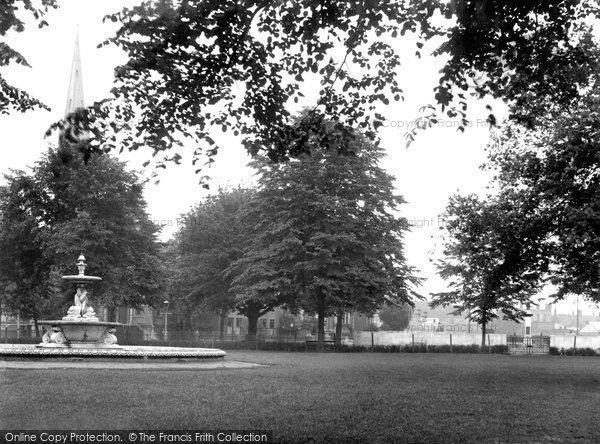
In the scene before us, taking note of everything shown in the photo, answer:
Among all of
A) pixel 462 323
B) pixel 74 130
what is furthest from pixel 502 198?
pixel 462 323

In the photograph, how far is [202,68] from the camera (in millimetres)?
9727

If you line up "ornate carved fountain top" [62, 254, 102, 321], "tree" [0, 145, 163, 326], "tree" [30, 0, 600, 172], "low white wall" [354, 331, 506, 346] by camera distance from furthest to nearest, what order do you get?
"low white wall" [354, 331, 506, 346] < "tree" [0, 145, 163, 326] < "ornate carved fountain top" [62, 254, 102, 321] < "tree" [30, 0, 600, 172]

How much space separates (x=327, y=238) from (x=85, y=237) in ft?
49.8

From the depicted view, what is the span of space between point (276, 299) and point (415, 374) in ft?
86.9

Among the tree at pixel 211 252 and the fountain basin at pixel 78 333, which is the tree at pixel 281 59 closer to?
the fountain basin at pixel 78 333

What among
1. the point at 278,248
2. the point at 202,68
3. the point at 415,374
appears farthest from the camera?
the point at 278,248

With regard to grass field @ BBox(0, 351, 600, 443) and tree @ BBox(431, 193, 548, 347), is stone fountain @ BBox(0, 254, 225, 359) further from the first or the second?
tree @ BBox(431, 193, 548, 347)

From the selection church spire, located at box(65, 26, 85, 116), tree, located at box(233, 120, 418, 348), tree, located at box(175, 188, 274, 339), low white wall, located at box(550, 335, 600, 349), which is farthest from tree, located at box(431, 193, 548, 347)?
low white wall, located at box(550, 335, 600, 349)

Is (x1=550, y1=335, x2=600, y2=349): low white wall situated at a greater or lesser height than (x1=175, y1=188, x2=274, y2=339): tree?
lesser

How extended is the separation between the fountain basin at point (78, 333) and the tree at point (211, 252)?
2467 cm

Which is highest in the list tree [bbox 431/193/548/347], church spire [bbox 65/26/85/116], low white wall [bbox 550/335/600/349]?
church spire [bbox 65/26/85/116]

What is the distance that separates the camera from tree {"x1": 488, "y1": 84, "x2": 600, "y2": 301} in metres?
18.7

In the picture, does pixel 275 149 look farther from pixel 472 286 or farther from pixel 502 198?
pixel 472 286

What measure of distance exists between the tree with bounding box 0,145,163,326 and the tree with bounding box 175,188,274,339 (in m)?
4.73
